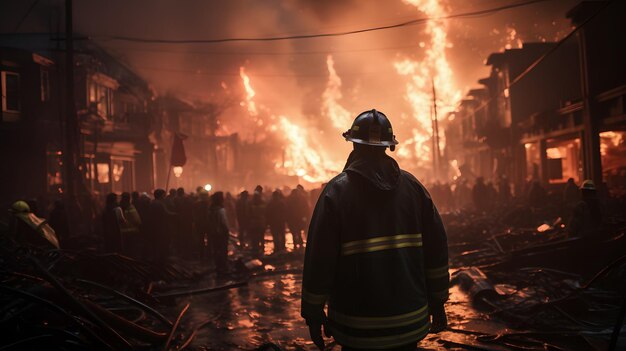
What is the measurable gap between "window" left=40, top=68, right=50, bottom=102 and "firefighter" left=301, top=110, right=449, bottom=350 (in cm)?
2389

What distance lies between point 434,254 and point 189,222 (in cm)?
1073

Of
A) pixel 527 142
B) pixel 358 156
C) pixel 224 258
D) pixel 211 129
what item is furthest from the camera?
pixel 211 129

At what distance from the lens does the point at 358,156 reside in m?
2.91

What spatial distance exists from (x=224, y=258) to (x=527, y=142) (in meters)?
21.8

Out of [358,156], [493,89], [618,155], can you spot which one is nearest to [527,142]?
[618,155]

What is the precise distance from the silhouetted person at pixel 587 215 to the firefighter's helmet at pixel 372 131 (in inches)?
300

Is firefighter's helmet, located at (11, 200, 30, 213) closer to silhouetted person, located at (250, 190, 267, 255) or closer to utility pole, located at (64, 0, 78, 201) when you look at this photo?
silhouetted person, located at (250, 190, 267, 255)

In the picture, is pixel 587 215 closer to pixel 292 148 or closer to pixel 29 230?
pixel 29 230

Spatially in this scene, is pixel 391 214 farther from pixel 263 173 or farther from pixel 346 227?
pixel 263 173

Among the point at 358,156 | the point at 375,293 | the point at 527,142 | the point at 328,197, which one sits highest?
the point at 527,142

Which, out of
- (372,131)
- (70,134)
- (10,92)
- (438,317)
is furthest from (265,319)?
(10,92)

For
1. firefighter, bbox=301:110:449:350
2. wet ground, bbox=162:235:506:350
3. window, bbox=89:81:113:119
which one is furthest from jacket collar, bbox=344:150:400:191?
window, bbox=89:81:113:119

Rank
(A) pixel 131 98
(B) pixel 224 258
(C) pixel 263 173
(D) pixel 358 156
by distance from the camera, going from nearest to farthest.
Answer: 1. (D) pixel 358 156
2. (B) pixel 224 258
3. (A) pixel 131 98
4. (C) pixel 263 173

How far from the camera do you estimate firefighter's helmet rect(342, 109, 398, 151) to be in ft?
9.35
